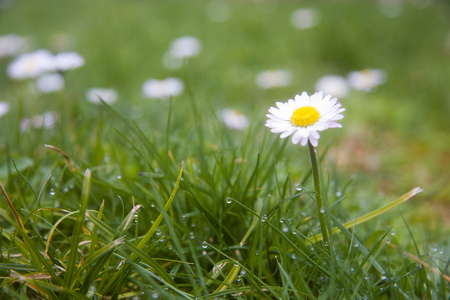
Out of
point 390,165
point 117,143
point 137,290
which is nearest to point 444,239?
point 390,165

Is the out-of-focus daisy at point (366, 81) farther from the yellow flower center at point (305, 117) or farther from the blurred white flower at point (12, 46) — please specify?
the blurred white flower at point (12, 46)

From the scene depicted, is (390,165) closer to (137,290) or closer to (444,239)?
(444,239)

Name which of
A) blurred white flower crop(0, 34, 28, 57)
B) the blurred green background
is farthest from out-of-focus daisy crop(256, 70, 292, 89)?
blurred white flower crop(0, 34, 28, 57)

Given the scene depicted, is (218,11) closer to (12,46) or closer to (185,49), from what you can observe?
(185,49)

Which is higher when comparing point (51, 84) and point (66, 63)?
point (66, 63)

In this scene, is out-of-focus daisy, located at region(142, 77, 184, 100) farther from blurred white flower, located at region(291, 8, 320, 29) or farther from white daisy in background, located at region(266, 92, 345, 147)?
blurred white flower, located at region(291, 8, 320, 29)

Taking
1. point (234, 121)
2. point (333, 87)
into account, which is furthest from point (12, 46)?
point (333, 87)
